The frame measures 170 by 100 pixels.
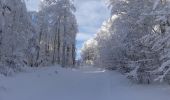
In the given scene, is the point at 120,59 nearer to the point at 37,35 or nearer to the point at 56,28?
the point at 37,35

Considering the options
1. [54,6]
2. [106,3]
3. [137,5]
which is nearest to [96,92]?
[137,5]

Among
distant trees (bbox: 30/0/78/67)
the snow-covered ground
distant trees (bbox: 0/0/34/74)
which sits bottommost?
the snow-covered ground

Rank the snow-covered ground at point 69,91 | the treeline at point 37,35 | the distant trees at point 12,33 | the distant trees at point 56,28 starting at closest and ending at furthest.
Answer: the snow-covered ground at point 69,91, the distant trees at point 12,33, the treeline at point 37,35, the distant trees at point 56,28

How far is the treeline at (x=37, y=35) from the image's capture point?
2145 cm

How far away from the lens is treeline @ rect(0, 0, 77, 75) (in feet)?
70.4

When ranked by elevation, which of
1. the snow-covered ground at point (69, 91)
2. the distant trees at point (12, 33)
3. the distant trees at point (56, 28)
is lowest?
the snow-covered ground at point (69, 91)

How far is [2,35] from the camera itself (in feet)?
64.2

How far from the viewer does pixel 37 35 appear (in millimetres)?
47438

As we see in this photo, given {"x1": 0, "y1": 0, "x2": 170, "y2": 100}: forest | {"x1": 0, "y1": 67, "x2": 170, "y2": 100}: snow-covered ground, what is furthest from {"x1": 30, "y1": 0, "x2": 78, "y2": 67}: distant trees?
{"x1": 0, "y1": 67, "x2": 170, "y2": 100}: snow-covered ground

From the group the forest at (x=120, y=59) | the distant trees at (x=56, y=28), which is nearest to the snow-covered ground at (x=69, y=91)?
the forest at (x=120, y=59)

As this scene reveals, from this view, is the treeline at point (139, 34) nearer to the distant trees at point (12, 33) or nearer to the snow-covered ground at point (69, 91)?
the snow-covered ground at point (69, 91)

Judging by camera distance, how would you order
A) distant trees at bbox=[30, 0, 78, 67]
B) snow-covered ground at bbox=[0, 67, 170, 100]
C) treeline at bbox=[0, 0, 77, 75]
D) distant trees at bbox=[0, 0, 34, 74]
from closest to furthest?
1. snow-covered ground at bbox=[0, 67, 170, 100]
2. distant trees at bbox=[0, 0, 34, 74]
3. treeline at bbox=[0, 0, 77, 75]
4. distant trees at bbox=[30, 0, 78, 67]

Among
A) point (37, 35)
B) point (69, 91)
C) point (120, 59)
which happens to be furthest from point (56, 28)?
point (69, 91)

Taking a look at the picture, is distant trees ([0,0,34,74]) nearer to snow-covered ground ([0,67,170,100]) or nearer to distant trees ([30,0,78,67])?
snow-covered ground ([0,67,170,100])
